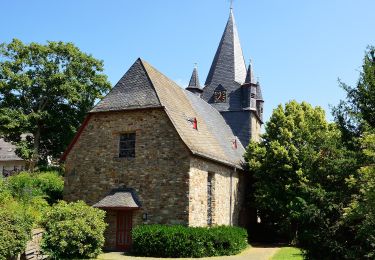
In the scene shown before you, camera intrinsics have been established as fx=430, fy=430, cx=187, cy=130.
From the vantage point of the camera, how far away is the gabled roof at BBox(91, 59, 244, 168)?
21.1 m

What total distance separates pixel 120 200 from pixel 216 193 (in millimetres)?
5243

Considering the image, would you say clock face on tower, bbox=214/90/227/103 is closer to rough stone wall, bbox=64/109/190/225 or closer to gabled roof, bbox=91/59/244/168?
gabled roof, bbox=91/59/244/168

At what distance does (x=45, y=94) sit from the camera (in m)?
37.7

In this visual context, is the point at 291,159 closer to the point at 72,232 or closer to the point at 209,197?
the point at 209,197

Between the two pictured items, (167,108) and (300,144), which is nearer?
(167,108)

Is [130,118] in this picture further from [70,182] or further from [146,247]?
[146,247]

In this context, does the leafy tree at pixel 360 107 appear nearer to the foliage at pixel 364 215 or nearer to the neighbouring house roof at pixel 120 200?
the foliage at pixel 364 215

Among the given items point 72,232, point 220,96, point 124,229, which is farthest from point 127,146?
point 220,96

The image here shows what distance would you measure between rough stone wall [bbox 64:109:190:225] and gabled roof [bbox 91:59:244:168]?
18.4 inches


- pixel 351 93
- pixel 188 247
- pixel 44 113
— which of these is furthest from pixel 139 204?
pixel 44 113

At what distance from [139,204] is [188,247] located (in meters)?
3.43

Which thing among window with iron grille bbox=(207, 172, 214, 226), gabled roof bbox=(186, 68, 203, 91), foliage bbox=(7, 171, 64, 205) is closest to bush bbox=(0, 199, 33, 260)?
foliage bbox=(7, 171, 64, 205)

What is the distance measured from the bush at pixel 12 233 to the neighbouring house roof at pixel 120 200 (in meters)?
5.16

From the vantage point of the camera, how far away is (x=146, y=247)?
18359 millimetres
